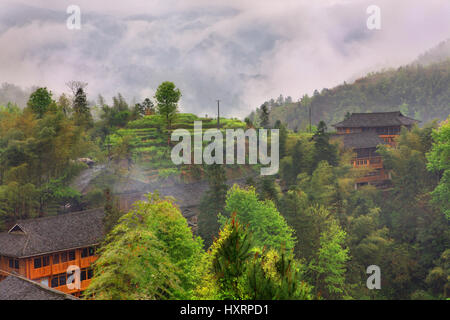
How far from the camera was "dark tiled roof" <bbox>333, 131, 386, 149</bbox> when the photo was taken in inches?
1465

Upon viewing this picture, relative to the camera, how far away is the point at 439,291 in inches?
989

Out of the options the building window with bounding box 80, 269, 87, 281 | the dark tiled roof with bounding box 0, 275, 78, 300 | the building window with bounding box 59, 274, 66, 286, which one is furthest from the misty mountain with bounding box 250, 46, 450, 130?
the dark tiled roof with bounding box 0, 275, 78, 300

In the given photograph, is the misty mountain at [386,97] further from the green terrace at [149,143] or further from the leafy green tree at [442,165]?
the leafy green tree at [442,165]

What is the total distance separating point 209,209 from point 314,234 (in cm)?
684

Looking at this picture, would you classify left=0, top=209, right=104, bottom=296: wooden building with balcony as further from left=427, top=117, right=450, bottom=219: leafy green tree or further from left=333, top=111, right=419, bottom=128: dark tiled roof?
left=333, top=111, right=419, bottom=128: dark tiled roof

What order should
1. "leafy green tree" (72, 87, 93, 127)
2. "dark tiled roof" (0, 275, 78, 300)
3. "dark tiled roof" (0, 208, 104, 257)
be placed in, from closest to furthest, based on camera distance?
"dark tiled roof" (0, 275, 78, 300) → "dark tiled roof" (0, 208, 104, 257) → "leafy green tree" (72, 87, 93, 127)

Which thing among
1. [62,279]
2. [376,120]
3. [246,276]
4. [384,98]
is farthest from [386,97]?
[246,276]

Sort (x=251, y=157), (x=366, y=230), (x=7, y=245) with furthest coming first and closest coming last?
1. (x=251, y=157)
2. (x=366, y=230)
3. (x=7, y=245)

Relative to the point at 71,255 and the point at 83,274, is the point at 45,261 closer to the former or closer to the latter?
the point at 71,255

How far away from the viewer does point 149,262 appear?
1384cm

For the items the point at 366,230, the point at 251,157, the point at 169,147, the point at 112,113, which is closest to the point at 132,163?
the point at 169,147

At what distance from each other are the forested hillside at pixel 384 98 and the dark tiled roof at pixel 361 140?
130ft

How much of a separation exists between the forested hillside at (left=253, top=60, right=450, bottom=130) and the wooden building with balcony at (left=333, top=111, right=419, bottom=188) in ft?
115

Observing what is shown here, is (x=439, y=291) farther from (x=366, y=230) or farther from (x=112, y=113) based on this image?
(x=112, y=113)
